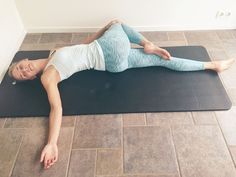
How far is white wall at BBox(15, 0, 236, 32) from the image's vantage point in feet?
7.69

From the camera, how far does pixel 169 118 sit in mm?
1754

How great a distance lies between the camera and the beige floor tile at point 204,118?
5.66ft

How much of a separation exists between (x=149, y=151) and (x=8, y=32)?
160cm

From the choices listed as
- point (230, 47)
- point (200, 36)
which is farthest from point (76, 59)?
point (230, 47)

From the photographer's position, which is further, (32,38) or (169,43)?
(32,38)

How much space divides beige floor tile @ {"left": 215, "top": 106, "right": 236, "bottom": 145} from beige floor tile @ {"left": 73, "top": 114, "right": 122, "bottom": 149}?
0.70 m

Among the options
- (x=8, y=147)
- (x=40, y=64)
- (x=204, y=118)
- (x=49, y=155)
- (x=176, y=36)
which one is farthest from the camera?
(x=176, y=36)

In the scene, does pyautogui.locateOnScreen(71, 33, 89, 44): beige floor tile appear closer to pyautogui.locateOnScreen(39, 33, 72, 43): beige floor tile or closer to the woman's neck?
pyautogui.locateOnScreen(39, 33, 72, 43): beige floor tile

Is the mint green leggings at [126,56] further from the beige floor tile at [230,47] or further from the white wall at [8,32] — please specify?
the white wall at [8,32]

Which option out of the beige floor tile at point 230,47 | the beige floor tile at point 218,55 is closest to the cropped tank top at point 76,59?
the beige floor tile at point 218,55

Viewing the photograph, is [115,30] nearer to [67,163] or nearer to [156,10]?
[156,10]

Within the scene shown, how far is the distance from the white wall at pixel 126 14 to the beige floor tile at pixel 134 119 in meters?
1.08

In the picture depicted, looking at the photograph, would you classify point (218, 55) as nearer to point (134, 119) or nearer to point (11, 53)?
point (134, 119)

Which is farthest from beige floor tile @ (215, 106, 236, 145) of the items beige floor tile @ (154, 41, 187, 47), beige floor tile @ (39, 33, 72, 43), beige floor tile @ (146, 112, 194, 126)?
beige floor tile @ (39, 33, 72, 43)
